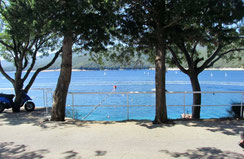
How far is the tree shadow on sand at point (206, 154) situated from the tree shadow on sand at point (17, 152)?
2.72 m

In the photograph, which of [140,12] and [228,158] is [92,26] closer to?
[140,12]

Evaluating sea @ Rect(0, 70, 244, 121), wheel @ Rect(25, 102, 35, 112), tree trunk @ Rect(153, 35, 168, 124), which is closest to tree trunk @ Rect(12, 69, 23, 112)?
wheel @ Rect(25, 102, 35, 112)

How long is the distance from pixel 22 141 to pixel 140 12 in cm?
592

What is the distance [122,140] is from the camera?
5004mm

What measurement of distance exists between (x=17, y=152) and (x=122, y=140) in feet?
8.00

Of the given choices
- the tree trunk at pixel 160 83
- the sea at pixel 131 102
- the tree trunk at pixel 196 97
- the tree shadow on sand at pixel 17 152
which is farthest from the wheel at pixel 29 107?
the tree trunk at pixel 196 97

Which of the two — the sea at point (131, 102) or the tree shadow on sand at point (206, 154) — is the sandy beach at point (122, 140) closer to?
the tree shadow on sand at point (206, 154)

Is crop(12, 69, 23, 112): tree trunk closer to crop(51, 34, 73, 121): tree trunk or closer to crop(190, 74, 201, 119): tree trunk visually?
crop(51, 34, 73, 121): tree trunk

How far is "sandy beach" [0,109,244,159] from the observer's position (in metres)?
4.17

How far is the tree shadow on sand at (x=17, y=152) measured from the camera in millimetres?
4137

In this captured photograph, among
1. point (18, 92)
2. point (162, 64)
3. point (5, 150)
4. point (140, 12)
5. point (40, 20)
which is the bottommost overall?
point (5, 150)

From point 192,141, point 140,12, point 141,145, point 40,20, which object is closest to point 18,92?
point 40,20

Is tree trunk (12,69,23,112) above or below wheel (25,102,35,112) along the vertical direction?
above

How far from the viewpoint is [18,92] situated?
9.96m
